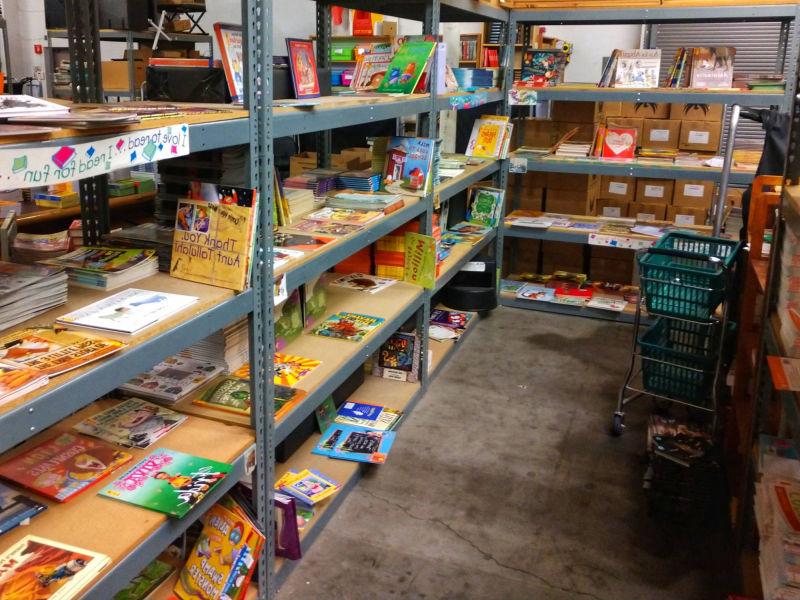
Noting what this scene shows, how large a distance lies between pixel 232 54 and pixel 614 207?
4.02 meters

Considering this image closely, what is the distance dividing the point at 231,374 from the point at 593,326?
3086 millimetres

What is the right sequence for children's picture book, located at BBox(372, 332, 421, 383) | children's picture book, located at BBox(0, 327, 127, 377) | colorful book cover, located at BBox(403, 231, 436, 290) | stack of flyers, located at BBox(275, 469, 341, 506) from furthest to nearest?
children's picture book, located at BBox(372, 332, 421, 383) → colorful book cover, located at BBox(403, 231, 436, 290) → stack of flyers, located at BBox(275, 469, 341, 506) → children's picture book, located at BBox(0, 327, 127, 377)

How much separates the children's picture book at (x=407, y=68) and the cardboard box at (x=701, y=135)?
280 cm

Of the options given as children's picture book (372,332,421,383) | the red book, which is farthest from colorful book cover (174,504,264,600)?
the red book

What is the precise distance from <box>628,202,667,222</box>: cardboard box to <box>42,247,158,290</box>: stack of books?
4209mm

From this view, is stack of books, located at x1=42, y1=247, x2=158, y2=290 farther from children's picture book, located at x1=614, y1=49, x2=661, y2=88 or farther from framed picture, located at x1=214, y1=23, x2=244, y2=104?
children's picture book, located at x1=614, y1=49, x2=661, y2=88

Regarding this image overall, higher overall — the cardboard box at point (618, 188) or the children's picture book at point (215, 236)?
the children's picture book at point (215, 236)

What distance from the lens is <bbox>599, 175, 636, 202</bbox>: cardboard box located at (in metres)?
5.41

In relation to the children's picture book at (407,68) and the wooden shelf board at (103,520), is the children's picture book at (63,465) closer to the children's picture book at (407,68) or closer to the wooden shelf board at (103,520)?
the wooden shelf board at (103,520)

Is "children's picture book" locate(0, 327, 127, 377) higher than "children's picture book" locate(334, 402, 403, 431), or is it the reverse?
"children's picture book" locate(0, 327, 127, 377)

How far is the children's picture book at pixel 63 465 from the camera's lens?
1.75 metres

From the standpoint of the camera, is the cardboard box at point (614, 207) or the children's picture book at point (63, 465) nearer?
the children's picture book at point (63, 465)

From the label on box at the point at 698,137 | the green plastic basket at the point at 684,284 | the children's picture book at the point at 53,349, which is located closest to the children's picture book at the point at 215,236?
the children's picture book at the point at 53,349

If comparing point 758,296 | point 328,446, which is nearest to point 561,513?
point 328,446
